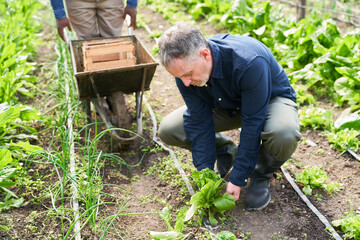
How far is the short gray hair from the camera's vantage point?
6.97 ft

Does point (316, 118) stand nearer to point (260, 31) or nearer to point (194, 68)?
point (260, 31)

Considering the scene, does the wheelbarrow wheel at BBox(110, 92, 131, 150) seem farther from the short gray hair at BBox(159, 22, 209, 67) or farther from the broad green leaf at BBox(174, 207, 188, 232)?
the short gray hair at BBox(159, 22, 209, 67)

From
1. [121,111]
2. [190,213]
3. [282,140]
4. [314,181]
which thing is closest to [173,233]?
[190,213]

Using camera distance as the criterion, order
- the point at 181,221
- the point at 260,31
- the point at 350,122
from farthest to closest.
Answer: the point at 260,31
the point at 350,122
the point at 181,221

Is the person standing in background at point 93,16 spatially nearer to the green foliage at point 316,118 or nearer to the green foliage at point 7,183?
the green foliage at point 7,183

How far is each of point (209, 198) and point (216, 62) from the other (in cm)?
93

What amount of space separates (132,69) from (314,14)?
3163mm

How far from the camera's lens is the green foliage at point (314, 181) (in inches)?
111

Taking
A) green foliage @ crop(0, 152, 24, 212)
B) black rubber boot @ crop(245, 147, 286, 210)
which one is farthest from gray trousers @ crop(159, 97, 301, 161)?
green foliage @ crop(0, 152, 24, 212)

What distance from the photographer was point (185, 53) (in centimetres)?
212

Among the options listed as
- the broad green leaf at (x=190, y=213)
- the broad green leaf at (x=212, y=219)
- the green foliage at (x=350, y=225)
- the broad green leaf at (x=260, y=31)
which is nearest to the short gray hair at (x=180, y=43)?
the broad green leaf at (x=190, y=213)

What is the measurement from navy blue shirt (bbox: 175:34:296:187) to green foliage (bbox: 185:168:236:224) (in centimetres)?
11

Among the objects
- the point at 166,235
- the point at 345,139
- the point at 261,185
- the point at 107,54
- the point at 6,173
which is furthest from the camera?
the point at 107,54

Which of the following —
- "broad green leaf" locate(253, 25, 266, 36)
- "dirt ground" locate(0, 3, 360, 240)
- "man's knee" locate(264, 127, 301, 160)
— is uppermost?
"man's knee" locate(264, 127, 301, 160)
